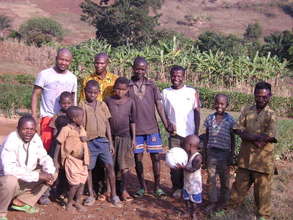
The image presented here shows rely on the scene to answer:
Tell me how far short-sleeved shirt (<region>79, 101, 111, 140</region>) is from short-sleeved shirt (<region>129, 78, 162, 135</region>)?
13.9 inches

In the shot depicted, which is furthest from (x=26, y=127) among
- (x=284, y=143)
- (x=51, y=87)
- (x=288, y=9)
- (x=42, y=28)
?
(x=288, y=9)

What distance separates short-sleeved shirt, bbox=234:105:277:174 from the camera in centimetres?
407

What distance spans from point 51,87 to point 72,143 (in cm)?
69

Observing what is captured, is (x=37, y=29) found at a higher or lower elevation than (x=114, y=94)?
higher

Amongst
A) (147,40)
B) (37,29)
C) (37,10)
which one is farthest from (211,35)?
(37,10)

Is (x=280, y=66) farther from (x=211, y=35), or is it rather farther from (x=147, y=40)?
(x=147, y=40)

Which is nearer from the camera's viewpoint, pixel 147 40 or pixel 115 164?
pixel 115 164

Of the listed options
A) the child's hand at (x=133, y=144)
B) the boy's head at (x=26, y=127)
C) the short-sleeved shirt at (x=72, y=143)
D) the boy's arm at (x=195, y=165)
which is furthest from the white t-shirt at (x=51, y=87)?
the boy's arm at (x=195, y=165)

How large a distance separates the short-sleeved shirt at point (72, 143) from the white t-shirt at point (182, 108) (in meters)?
1.04

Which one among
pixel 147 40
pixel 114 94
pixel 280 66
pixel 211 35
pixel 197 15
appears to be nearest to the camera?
pixel 114 94

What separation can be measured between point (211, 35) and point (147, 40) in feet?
19.7

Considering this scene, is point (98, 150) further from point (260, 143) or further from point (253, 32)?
point (253, 32)

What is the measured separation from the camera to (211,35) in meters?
27.3

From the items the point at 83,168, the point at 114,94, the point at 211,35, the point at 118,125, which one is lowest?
the point at 83,168
